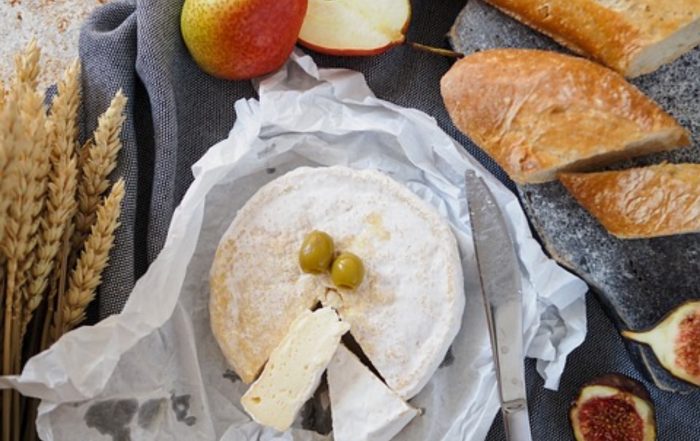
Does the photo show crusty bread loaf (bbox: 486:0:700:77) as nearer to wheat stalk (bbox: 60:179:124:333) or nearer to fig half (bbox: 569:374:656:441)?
fig half (bbox: 569:374:656:441)


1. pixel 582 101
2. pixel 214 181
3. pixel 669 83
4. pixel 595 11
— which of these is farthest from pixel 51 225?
pixel 669 83

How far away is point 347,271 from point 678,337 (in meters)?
0.67

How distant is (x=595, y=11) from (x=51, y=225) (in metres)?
1.15

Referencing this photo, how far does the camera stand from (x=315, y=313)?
1732 millimetres

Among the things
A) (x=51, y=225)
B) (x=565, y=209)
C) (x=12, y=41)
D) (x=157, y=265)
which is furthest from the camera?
(x=12, y=41)

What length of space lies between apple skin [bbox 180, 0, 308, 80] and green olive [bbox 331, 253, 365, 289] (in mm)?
459

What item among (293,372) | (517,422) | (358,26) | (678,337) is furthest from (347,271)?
(678,337)

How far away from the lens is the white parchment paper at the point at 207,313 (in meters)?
1.63

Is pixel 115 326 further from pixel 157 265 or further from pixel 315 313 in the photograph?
pixel 315 313

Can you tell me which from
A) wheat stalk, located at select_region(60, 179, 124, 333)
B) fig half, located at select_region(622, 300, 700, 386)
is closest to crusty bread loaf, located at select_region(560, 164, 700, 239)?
fig half, located at select_region(622, 300, 700, 386)

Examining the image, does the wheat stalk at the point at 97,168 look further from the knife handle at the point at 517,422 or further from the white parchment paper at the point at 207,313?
the knife handle at the point at 517,422

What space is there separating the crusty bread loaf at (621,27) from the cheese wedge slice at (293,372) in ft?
2.51

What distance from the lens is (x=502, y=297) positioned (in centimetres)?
173

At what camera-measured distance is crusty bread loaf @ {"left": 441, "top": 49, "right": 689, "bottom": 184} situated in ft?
5.49
